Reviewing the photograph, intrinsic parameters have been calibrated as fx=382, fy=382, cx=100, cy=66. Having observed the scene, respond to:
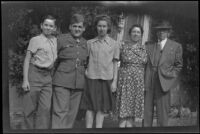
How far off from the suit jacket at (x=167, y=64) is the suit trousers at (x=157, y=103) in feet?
0.18

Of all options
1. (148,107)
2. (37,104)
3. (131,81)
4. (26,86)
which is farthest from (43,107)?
(148,107)

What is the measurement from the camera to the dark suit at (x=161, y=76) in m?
5.20

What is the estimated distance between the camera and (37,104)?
16.4 feet

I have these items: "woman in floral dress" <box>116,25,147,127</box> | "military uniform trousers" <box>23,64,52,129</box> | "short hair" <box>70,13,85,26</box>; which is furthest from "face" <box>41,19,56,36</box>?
"woman in floral dress" <box>116,25,147,127</box>

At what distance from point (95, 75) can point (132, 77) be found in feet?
1.65

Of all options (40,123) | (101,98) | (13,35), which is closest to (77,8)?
(13,35)

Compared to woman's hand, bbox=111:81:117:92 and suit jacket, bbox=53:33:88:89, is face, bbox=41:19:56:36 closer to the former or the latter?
suit jacket, bbox=53:33:88:89

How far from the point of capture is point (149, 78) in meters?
5.21

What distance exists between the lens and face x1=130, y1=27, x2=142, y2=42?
5094mm

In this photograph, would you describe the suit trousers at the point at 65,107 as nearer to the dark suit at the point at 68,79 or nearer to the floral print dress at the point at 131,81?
the dark suit at the point at 68,79

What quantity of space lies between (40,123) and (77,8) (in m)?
1.59

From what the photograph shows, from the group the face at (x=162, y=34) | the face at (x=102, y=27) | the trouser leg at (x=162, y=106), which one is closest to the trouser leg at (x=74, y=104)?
the face at (x=102, y=27)

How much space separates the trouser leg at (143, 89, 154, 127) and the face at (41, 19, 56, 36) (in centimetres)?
153

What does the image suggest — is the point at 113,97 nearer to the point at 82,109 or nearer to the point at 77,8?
the point at 82,109
